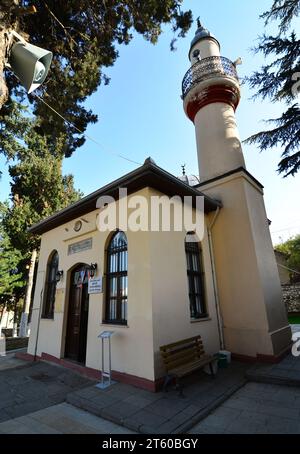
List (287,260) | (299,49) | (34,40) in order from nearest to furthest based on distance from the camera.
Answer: (34,40) < (299,49) < (287,260)

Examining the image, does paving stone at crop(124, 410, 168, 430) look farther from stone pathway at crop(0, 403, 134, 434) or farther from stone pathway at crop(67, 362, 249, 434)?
stone pathway at crop(0, 403, 134, 434)

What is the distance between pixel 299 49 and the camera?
8.78 meters

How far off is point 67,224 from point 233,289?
5.56m

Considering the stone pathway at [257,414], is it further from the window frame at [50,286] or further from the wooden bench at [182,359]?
the window frame at [50,286]

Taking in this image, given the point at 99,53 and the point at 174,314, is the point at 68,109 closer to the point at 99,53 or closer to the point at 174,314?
the point at 99,53

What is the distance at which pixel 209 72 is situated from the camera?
31.4 ft

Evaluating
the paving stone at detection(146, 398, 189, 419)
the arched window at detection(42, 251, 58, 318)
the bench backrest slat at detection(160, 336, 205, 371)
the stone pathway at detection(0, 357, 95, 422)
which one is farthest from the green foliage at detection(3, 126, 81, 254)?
the paving stone at detection(146, 398, 189, 419)

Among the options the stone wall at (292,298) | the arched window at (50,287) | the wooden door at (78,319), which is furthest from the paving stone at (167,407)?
the stone wall at (292,298)

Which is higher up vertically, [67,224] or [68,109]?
[68,109]

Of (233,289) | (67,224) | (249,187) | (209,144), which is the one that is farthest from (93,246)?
(209,144)

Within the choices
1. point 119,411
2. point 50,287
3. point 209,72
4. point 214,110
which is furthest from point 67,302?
point 209,72

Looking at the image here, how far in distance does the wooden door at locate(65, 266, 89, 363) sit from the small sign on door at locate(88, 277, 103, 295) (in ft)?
2.25

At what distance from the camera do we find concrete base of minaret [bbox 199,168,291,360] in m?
6.42

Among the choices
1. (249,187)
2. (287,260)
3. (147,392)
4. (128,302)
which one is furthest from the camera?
(287,260)
